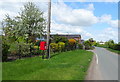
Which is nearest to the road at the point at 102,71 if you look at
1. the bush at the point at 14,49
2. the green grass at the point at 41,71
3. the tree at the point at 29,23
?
the green grass at the point at 41,71

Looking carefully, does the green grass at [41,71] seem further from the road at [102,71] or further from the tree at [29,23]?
the tree at [29,23]

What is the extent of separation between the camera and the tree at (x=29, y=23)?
26.2 meters

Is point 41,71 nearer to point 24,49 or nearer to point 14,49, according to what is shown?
point 14,49

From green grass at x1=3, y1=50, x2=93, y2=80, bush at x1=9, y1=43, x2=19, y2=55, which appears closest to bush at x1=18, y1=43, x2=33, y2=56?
bush at x1=9, y1=43, x2=19, y2=55

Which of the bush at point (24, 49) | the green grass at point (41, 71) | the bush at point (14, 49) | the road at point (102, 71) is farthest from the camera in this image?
the bush at point (24, 49)

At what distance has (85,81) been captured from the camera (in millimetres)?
7746

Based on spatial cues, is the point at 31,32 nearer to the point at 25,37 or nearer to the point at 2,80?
the point at 25,37

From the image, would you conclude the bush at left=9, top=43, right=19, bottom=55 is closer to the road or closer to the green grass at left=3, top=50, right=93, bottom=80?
the green grass at left=3, top=50, right=93, bottom=80

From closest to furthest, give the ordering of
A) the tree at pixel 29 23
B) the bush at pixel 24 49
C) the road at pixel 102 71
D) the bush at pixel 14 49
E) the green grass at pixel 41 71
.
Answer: the green grass at pixel 41 71, the road at pixel 102 71, the bush at pixel 14 49, the bush at pixel 24 49, the tree at pixel 29 23

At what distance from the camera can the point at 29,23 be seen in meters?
26.3

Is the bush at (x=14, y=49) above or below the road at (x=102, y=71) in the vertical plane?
above

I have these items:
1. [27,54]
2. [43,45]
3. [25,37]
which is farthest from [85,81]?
[25,37]

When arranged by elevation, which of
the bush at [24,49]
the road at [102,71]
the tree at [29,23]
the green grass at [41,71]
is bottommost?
the road at [102,71]

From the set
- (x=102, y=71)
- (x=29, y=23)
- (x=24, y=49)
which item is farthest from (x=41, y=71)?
(x=29, y=23)
